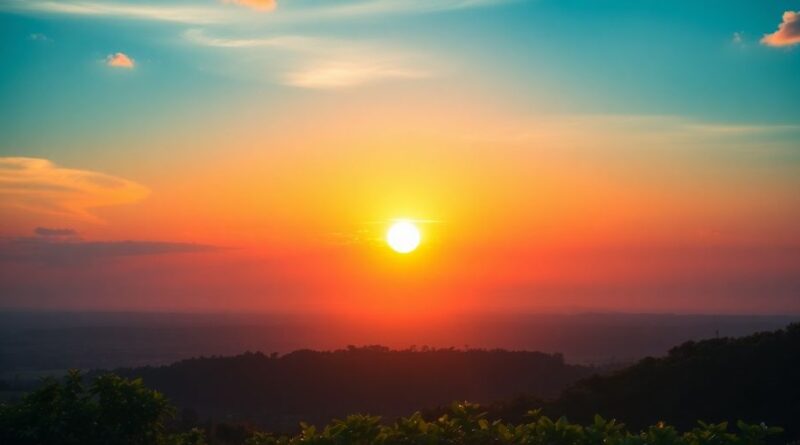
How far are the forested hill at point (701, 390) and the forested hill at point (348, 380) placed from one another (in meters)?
20.1

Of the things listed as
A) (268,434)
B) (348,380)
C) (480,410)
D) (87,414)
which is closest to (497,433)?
(268,434)

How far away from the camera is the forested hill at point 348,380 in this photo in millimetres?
48531

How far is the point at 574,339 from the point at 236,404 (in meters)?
97.6

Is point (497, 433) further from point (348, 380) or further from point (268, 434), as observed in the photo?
point (348, 380)

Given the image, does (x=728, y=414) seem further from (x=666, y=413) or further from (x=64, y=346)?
(x=64, y=346)

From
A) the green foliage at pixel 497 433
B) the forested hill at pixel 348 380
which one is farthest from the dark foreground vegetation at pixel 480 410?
the forested hill at pixel 348 380

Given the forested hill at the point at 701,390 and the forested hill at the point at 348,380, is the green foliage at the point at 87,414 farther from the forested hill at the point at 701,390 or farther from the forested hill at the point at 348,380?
the forested hill at the point at 348,380

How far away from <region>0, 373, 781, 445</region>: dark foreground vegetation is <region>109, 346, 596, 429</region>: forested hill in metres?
34.8

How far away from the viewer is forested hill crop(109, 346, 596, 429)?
159 ft

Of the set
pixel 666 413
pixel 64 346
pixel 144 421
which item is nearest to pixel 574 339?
pixel 64 346

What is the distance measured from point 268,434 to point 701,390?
18.5m

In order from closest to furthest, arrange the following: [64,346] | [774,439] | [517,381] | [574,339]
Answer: [774,439] < [517,381] < [64,346] < [574,339]

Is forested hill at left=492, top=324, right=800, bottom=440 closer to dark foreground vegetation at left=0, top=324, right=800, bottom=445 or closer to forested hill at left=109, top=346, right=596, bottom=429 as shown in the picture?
dark foreground vegetation at left=0, top=324, right=800, bottom=445

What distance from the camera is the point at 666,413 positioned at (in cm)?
2339
